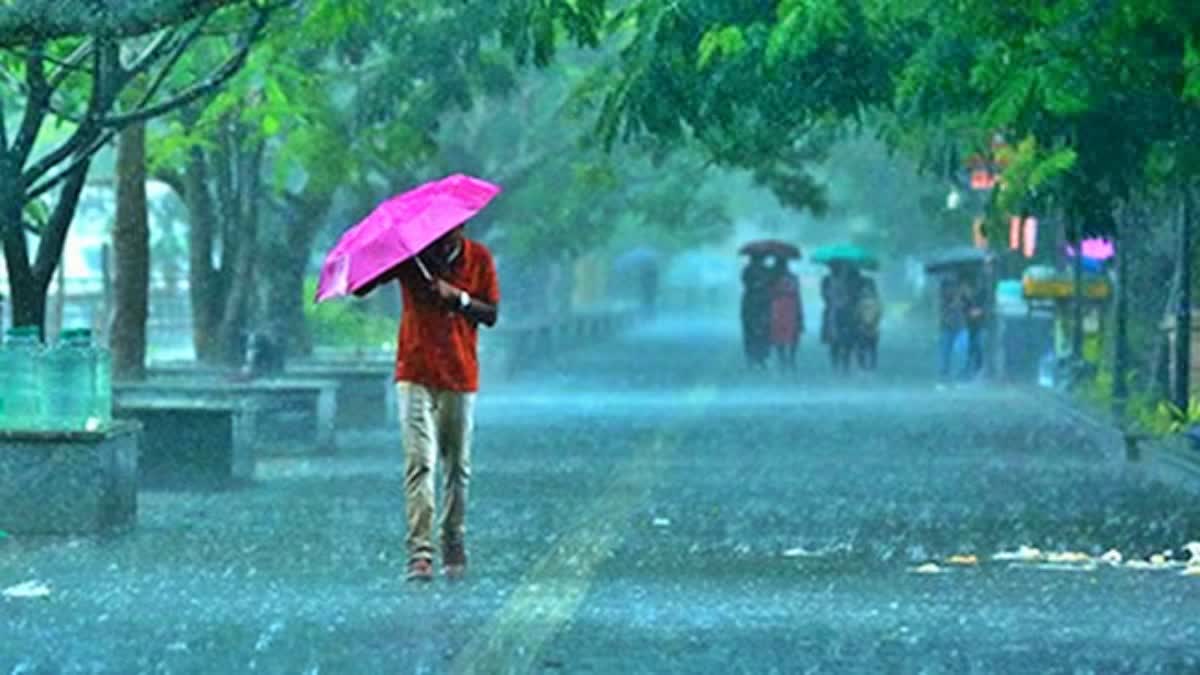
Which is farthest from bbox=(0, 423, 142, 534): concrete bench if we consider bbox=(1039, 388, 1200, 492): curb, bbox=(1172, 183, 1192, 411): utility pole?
bbox=(1172, 183, 1192, 411): utility pole

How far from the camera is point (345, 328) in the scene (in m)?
46.4

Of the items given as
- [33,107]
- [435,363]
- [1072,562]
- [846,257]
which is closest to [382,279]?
[435,363]

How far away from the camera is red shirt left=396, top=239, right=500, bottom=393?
16.7 m

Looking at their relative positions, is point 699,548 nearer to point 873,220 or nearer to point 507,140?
Answer: point 507,140

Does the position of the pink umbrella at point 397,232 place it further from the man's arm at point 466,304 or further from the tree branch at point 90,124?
the tree branch at point 90,124

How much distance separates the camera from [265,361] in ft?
110

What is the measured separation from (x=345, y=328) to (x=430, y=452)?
98.1ft

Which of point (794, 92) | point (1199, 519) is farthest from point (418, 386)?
point (794, 92)

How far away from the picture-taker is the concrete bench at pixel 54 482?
19953mm

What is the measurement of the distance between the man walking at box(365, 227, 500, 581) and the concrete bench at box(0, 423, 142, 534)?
3.85 metres

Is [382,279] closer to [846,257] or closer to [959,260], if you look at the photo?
[959,260]

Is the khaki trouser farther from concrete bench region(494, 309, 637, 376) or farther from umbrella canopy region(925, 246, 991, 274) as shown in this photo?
umbrella canopy region(925, 246, 991, 274)

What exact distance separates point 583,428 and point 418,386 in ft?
59.3

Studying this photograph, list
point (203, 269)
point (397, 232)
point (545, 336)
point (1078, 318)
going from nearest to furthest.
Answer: point (397, 232), point (203, 269), point (1078, 318), point (545, 336)
